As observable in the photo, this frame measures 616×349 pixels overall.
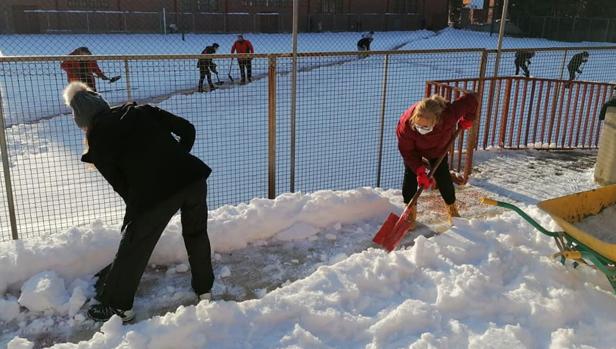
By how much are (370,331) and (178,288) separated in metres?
1.71

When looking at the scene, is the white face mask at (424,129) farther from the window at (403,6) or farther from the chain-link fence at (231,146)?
the window at (403,6)

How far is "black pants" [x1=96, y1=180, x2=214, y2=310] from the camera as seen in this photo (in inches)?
151

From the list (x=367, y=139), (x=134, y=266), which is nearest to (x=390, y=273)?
(x=134, y=266)

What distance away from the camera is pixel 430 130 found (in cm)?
514

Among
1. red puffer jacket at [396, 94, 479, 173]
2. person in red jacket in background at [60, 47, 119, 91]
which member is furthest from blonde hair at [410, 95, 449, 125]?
person in red jacket in background at [60, 47, 119, 91]

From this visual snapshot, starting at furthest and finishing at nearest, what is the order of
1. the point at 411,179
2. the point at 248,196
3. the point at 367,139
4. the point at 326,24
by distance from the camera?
the point at 326,24 → the point at 367,139 → the point at 248,196 → the point at 411,179

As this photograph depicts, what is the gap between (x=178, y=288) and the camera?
14.9 ft

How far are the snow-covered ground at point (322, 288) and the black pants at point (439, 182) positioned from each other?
1.21ft

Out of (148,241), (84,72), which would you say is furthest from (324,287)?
(84,72)

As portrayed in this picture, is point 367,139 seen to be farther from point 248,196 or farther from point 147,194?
point 147,194

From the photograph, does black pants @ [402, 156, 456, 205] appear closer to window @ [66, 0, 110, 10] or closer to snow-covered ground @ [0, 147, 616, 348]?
snow-covered ground @ [0, 147, 616, 348]

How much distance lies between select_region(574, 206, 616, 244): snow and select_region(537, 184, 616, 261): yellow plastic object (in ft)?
0.13

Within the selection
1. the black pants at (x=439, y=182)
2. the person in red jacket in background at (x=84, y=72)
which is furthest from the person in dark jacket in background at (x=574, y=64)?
the person in red jacket in background at (x=84, y=72)

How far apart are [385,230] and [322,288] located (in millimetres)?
1459
